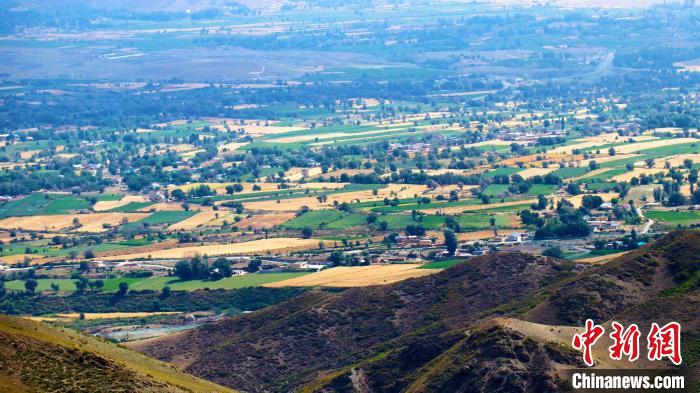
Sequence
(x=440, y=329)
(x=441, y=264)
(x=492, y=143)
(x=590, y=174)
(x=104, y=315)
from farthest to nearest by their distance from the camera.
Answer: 1. (x=492, y=143)
2. (x=590, y=174)
3. (x=441, y=264)
4. (x=104, y=315)
5. (x=440, y=329)

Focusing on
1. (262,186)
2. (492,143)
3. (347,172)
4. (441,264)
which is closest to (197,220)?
(262,186)

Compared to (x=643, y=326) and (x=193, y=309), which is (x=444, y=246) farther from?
(x=643, y=326)

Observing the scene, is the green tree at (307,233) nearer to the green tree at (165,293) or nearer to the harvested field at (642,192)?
the green tree at (165,293)

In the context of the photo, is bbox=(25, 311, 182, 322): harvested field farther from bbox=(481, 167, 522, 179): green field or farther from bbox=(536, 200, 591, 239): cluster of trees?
bbox=(481, 167, 522, 179): green field

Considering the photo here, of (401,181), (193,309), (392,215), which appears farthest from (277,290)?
(401,181)

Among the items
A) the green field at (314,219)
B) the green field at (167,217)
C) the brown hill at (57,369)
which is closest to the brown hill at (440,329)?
the brown hill at (57,369)

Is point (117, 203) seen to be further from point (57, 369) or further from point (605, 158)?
point (57, 369)
